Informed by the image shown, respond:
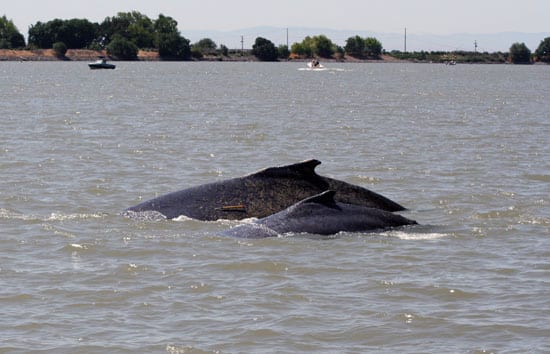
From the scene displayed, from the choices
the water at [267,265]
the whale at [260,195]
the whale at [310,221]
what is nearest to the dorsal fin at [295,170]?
the whale at [260,195]

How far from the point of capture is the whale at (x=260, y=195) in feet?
57.6

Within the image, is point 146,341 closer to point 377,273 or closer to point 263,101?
point 377,273

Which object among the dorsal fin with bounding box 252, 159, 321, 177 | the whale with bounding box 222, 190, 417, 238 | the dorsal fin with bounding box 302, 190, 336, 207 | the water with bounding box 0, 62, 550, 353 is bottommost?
the water with bounding box 0, 62, 550, 353

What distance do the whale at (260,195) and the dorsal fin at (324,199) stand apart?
0.59 m

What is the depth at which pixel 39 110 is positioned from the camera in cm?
5538

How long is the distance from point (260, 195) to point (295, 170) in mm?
656

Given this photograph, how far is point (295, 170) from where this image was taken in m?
17.5

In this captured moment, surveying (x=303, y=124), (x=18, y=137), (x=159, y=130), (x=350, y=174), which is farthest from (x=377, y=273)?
(x=303, y=124)

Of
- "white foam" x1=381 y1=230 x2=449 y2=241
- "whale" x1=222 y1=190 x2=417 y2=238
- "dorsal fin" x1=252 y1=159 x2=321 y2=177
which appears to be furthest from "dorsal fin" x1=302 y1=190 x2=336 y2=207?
"white foam" x1=381 y1=230 x2=449 y2=241

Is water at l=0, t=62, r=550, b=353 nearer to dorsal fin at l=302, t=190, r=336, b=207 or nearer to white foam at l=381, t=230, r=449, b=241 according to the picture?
white foam at l=381, t=230, r=449, b=241

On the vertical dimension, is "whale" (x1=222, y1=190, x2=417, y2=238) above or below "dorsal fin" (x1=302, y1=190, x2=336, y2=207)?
below

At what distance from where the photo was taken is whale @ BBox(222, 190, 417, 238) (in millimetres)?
16812

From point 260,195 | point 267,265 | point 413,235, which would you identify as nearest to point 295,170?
point 260,195

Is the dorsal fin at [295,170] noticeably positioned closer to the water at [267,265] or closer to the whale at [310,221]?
the whale at [310,221]
